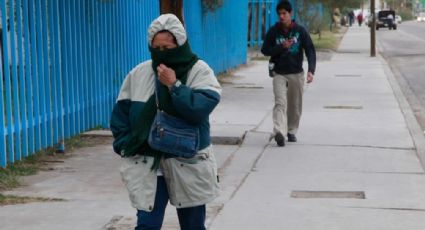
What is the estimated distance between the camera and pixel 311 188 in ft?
26.8

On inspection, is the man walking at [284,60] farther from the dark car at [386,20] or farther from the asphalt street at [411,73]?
the dark car at [386,20]

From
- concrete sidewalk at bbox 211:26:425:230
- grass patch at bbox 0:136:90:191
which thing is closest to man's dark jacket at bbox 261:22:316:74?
concrete sidewalk at bbox 211:26:425:230

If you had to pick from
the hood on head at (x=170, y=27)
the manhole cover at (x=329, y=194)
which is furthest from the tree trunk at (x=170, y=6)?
the hood on head at (x=170, y=27)

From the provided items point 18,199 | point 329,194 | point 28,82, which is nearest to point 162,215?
point 18,199

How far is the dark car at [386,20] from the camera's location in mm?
80125

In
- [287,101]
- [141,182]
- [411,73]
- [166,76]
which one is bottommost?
[411,73]

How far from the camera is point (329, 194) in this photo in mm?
7914

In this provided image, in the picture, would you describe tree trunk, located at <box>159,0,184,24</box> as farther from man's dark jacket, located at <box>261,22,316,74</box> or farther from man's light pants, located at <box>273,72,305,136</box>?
man's light pants, located at <box>273,72,305,136</box>

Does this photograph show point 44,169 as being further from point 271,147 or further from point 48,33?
point 271,147

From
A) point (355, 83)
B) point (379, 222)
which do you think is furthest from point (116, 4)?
point (355, 83)

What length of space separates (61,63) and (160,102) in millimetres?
5799

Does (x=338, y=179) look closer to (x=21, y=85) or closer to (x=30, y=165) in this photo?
(x=30, y=165)

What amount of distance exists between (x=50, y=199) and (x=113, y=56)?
15.7 feet

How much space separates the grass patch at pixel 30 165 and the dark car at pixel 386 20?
71908 mm
